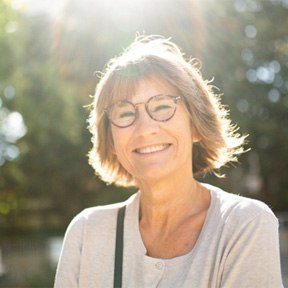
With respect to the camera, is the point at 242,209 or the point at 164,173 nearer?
the point at 242,209

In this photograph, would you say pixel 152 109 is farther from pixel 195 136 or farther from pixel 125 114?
pixel 195 136

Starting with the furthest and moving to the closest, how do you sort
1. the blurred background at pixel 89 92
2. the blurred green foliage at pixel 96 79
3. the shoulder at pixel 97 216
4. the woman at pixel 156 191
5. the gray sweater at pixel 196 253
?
1. the blurred green foliage at pixel 96 79
2. the blurred background at pixel 89 92
3. the shoulder at pixel 97 216
4. the woman at pixel 156 191
5. the gray sweater at pixel 196 253

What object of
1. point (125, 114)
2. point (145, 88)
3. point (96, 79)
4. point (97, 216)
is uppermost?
point (96, 79)

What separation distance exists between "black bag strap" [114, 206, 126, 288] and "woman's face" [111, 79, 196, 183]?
0.69 feet

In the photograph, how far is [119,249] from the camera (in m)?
2.38

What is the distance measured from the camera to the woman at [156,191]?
86.7 inches

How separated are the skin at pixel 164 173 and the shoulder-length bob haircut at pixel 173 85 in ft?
0.15

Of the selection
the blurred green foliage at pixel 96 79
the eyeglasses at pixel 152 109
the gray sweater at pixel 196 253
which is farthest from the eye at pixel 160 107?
the blurred green foliage at pixel 96 79

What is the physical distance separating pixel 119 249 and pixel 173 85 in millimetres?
751

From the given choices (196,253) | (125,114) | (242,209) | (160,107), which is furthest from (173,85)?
(196,253)

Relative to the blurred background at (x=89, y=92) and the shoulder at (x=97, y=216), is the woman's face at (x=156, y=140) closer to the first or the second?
A: the shoulder at (x=97, y=216)

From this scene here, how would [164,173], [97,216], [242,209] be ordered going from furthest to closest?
[97,216] < [164,173] < [242,209]

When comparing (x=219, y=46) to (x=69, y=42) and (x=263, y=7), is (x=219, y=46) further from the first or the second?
(x=69, y=42)

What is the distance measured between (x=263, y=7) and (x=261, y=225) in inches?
799
